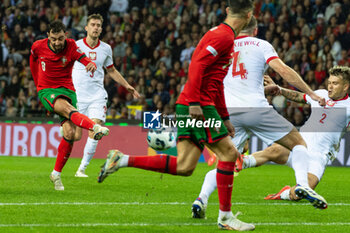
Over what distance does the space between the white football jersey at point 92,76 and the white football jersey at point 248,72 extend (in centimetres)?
455

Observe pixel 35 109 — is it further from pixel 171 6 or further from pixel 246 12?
pixel 246 12

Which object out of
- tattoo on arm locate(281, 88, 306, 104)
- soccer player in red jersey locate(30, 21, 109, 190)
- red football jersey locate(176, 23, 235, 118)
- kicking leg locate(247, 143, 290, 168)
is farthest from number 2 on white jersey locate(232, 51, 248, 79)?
soccer player in red jersey locate(30, 21, 109, 190)

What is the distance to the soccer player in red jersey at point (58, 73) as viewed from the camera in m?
8.69

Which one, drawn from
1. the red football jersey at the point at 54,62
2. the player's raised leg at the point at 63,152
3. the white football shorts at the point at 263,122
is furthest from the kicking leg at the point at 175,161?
the red football jersey at the point at 54,62

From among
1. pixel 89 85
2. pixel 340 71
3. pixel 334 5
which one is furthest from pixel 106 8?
pixel 340 71

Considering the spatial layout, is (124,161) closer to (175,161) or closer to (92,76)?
(175,161)

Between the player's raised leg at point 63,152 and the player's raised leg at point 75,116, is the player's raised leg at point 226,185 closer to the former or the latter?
the player's raised leg at point 75,116

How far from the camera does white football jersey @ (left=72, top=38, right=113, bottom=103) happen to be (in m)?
11.4

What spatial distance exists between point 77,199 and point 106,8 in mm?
14792

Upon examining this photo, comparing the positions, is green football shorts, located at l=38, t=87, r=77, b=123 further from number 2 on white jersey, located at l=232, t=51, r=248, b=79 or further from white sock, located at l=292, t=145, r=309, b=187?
white sock, located at l=292, t=145, r=309, b=187

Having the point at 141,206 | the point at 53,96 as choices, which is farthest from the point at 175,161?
the point at 53,96

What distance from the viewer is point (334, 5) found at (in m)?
18.6

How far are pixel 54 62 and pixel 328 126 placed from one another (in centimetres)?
387

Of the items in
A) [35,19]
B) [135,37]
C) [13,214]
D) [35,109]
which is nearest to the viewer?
[13,214]
